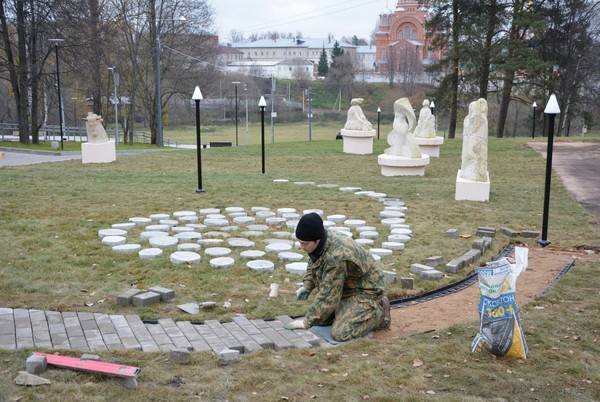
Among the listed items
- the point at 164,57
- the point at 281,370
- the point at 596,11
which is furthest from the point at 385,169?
the point at 596,11

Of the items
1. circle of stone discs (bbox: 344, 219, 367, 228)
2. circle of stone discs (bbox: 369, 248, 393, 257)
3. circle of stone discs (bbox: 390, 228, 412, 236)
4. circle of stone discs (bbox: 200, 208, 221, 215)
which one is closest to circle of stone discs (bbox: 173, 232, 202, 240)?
circle of stone discs (bbox: 200, 208, 221, 215)

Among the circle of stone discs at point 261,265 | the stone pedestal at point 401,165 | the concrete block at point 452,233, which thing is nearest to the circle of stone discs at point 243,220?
the circle of stone discs at point 261,265

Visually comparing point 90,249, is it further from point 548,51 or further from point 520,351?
point 548,51

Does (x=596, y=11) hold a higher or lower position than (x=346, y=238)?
higher

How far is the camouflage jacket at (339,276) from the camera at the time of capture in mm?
5523

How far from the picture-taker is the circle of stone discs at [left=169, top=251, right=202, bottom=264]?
8.05 meters

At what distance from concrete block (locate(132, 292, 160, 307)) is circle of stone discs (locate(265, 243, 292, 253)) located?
256 cm

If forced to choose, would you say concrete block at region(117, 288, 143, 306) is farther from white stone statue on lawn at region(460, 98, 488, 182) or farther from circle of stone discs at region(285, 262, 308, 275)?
white stone statue on lawn at region(460, 98, 488, 182)

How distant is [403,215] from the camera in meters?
11.7

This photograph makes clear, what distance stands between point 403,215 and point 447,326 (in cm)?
587

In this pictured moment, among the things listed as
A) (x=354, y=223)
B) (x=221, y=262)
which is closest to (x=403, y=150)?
(x=354, y=223)

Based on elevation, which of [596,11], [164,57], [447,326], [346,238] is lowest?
[447,326]

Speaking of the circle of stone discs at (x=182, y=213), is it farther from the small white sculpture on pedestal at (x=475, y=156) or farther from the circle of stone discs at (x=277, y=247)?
the small white sculpture on pedestal at (x=475, y=156)

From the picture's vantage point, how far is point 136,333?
18.3 feet
